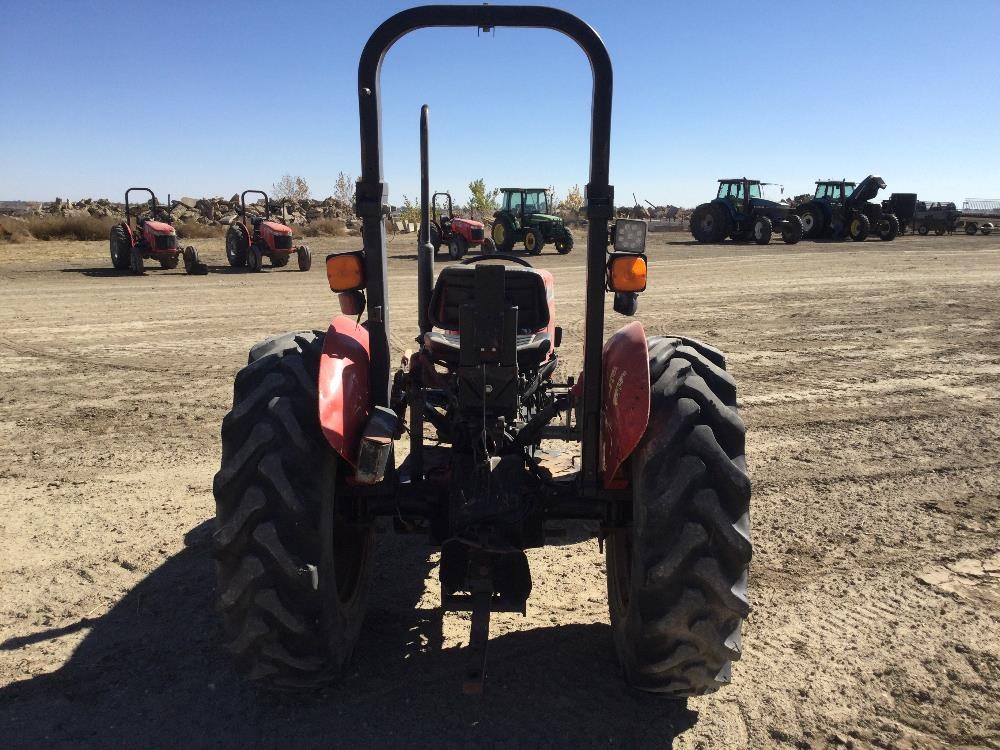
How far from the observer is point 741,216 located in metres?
28.0

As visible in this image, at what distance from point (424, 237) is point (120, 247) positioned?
15793 mm

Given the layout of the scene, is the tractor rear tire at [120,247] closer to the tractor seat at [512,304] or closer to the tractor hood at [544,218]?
the tractor hood at [544,218]

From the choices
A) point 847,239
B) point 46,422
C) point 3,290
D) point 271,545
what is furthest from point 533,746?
point 847,239

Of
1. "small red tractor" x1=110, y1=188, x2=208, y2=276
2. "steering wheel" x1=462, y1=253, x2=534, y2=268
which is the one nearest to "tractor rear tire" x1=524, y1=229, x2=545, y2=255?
"small red tractor" x1=110, y1=188, x2=208, y2=276

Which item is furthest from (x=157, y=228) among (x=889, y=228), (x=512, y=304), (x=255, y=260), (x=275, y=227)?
(x=889, y=228)

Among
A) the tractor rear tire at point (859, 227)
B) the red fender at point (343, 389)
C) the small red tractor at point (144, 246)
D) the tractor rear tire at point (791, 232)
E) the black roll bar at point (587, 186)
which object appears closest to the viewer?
the black roll bar at point (587, 186)

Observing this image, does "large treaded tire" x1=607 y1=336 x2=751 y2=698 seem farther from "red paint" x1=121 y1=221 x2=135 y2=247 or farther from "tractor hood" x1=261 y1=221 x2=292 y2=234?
"red paint" x1=121 y1=221 x2=135 y2=247

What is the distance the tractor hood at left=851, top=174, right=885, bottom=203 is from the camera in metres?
28.2

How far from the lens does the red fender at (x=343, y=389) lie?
2547 millimetres

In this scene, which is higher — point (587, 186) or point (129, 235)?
point (587, 186)

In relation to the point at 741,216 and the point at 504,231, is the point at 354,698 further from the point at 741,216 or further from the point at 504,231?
the point at 741,216

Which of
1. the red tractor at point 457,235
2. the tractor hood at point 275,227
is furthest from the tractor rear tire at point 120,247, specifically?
the red tractor at point 457,235

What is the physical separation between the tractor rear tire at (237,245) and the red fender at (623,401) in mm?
17411

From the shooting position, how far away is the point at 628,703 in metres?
2.82
